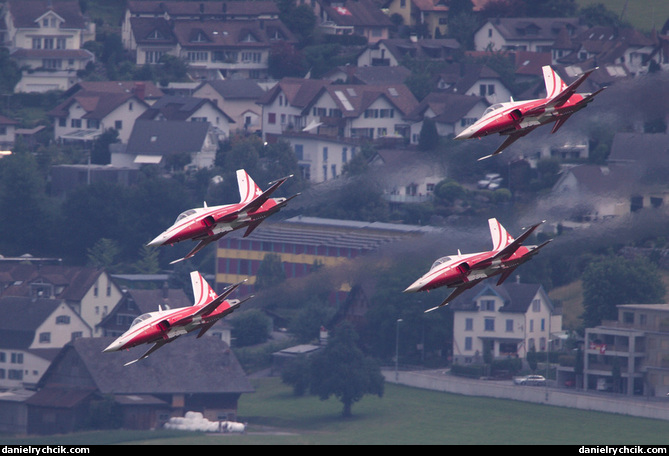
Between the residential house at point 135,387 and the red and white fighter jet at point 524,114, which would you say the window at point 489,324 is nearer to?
the residential house at point 135,387

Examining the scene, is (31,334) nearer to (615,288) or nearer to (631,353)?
(615,288)

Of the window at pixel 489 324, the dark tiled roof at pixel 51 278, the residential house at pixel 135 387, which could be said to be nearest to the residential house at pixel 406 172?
the residential house at pixel 135 387

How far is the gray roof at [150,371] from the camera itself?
154875 millimetres

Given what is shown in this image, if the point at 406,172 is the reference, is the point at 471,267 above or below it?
below

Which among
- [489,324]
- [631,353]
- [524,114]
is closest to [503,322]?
[489,324]

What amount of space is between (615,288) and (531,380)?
15008mm

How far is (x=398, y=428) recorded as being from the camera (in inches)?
5610

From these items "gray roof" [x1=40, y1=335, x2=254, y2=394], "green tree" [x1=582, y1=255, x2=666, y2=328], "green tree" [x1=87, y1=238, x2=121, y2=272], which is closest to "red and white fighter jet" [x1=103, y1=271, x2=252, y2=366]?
"gray roof" [x1=40, y1=335, x2=254, y2=394]

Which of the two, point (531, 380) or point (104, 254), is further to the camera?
point (104, 254)

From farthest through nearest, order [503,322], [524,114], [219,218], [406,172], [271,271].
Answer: [271,271], [503,322], [406,172], [219,218], [524,114]

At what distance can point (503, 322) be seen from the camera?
163750 mm

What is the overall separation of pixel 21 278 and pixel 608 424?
79669mm

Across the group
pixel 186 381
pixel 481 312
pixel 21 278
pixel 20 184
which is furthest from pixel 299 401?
pixel 20 184

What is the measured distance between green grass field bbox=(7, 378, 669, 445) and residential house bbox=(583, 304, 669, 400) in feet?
22.1
